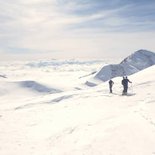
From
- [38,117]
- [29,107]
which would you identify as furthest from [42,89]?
[38,117]

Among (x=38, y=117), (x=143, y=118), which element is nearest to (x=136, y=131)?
(x=143, y=118)

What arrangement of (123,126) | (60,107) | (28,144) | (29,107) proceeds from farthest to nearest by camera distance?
(29,107) < (60,107) < (28,144) < (123,126)

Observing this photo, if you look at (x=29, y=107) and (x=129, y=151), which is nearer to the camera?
(x=129, y=151)

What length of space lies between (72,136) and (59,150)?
8.54ft

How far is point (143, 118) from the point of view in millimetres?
21797

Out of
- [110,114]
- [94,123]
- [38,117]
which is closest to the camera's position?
[94,123]

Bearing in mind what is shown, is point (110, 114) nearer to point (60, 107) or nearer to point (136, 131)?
point (136, 131)

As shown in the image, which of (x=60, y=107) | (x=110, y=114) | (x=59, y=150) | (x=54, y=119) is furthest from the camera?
(x=60, y=107)

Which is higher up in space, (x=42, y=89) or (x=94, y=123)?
(x=94, y=123)

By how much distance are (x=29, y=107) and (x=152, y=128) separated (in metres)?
24.1

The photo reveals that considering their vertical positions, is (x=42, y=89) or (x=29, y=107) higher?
(x=29, y=107)

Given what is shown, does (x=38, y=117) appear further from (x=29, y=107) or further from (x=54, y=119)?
(x=29, y=107)

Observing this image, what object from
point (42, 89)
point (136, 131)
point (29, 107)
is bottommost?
point (42, 89)

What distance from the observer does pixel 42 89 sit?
128m
